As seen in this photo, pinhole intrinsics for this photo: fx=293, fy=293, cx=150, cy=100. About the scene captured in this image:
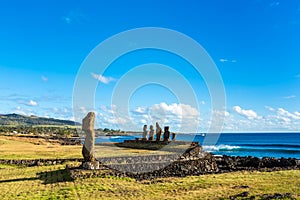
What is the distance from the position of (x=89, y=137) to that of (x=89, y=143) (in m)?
0.53

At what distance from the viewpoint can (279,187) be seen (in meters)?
19.2

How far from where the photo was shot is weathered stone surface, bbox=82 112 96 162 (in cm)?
2400

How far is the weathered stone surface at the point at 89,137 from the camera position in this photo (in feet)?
78.7

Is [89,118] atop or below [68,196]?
atop

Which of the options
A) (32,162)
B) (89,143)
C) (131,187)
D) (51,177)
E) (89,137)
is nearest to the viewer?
(131,187)

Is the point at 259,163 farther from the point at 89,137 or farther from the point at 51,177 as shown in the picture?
the point at 51,177

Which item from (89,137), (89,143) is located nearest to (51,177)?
(89,143)

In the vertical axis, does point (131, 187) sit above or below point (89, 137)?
below

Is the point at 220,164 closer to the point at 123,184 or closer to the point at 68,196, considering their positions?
the point at 123,184

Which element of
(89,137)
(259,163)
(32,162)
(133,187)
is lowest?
(32,162)

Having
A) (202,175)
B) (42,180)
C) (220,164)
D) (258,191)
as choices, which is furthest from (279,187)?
(220,164)

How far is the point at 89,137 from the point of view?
24469mm

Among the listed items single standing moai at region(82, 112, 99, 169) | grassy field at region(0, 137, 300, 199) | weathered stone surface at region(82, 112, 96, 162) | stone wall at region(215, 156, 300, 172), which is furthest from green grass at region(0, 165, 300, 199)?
stone wall at region(215, 156, 300, 172)

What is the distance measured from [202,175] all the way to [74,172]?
1087cm
